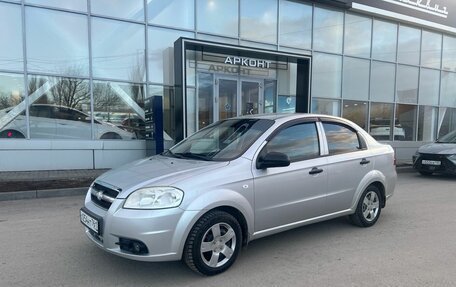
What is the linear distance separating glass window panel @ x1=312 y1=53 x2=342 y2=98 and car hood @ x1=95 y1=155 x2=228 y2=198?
35.9 ft

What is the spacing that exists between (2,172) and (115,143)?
3.03 metres

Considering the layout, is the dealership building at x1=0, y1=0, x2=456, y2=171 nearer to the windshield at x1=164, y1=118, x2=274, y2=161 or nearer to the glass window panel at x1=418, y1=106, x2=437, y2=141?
Result: the glass window panel at x1=418, y1=106, x2=437, y2=141

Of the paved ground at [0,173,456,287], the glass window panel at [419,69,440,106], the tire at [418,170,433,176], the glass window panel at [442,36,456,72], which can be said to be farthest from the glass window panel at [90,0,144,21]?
the glass window panel at [442,36,456,72]

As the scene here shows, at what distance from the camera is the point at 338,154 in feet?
15.6

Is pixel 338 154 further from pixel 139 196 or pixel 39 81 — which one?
pixel 39 81

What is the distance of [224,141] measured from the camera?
4281 mm

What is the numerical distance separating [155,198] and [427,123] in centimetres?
1744

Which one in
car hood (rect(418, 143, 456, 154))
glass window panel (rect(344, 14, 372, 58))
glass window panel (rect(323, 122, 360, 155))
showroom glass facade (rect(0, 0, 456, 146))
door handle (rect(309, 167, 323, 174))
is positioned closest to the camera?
door handle (rect(309, 167, 323, 174))

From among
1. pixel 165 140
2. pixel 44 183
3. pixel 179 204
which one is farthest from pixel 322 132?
pixel 165 140

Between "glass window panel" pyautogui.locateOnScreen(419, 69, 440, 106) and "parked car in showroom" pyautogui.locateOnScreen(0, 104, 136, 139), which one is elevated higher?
"glass window panel" pyautogui.locateOnScreen(419, 69, 440, 106)

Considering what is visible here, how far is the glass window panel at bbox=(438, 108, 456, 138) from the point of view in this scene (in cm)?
1745

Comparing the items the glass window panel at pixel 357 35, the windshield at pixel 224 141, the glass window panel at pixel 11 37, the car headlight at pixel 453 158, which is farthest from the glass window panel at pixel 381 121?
the glass window panel at pixel 11 37

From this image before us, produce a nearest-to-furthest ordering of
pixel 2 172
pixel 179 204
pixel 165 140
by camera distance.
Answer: pixel 179 204 < pixel 2 172 < pixel 165 140

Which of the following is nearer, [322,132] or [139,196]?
[139,196]
